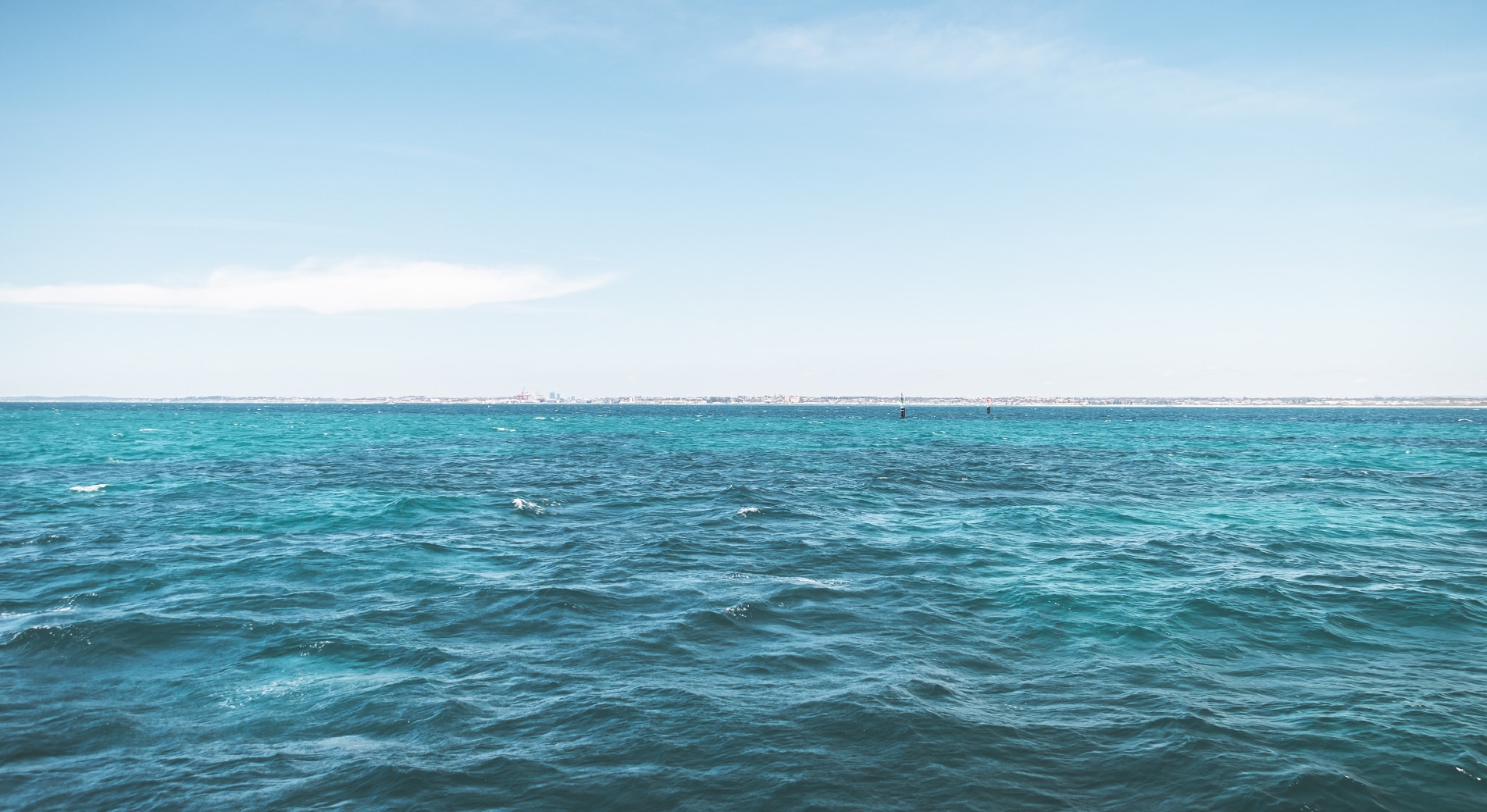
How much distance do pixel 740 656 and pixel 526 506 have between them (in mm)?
23372

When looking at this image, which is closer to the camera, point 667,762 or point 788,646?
point 667,762

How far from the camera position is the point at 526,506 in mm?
36688

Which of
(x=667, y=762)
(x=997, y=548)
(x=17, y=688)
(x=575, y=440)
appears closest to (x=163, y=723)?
(x=17, y=688)

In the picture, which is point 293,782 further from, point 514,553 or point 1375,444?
point 1375,444

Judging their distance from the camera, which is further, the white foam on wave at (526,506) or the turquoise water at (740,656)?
the white foam on wave at (526,506)

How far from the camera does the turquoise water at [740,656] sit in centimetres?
1064

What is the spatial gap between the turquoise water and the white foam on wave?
370 mm

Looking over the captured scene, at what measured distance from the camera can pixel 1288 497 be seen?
40.7 meters

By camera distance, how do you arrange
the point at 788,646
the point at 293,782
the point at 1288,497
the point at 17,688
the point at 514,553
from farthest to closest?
the point at 1288,497
the point at 514,553
the point at 788,646
the point at 17,688
the point at 293,782

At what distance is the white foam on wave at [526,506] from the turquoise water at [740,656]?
1.21 ft

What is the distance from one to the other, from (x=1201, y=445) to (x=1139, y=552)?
72141 millimetres

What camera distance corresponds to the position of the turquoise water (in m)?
10.6

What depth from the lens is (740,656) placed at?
15516mm

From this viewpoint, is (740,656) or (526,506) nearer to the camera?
(740,656)
